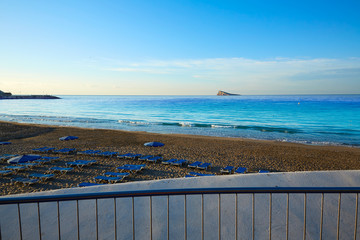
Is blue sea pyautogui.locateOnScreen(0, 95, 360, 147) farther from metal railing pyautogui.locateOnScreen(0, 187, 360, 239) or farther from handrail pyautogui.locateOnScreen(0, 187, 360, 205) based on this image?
handrail pyautogui.locateOnScreen(0, 187, 360, 205)

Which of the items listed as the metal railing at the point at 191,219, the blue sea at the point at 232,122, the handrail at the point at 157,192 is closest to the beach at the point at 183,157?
the metal railing at the point at 191,219

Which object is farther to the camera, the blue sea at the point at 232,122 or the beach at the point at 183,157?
the blue sea at the point at 232,122

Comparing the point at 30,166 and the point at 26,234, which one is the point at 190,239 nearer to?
the point at 26,234

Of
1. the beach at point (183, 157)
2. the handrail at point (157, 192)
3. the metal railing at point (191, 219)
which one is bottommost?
the beach at point (183, 157)

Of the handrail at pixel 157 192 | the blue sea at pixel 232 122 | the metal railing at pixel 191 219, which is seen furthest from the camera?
the blue sea at pixel 232 122

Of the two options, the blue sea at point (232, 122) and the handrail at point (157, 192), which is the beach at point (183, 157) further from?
the handrail at point (157, 192)

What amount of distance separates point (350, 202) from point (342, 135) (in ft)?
93.8

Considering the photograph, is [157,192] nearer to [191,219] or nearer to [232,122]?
[191,219]

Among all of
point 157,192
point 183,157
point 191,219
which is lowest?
point 183,157

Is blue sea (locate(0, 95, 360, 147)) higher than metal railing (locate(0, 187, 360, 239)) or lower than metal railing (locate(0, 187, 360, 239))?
lower

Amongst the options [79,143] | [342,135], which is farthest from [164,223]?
[342,135]

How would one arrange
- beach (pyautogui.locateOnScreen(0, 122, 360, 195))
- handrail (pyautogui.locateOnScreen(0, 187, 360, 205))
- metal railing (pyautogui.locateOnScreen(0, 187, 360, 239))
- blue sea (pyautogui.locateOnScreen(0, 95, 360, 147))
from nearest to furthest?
handrail (pyautogui.locateOnScreen(0, 187, 360, 205))
metal railing (pyautogui.locateOnScreen(0, 187, 360, 239))
beach (pyautogui.locateOnScreen(0, 122, 360, 195))
blue sea (pyautogui.locateOnScreen(0, 95, 360, 147))

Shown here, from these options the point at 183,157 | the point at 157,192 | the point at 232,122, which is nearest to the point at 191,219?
the point at 157,192

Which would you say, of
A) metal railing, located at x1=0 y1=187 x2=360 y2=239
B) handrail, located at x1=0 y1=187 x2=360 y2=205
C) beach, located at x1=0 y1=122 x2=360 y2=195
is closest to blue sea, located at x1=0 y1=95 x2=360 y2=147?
beach, located at x1=0 y1=122 x2=360 y2=195
